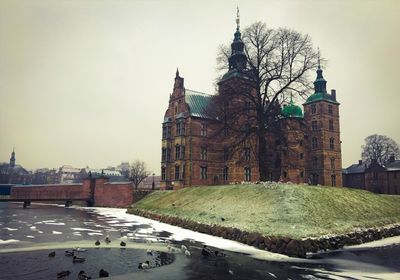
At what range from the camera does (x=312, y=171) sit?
5972 centimetres

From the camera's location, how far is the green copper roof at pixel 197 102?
4800 cm

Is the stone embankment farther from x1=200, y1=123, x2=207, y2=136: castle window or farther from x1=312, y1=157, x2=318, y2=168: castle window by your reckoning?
x1=312, y1=157, x2=318, y2=168: castle window

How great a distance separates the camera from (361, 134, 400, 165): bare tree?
7719 cm

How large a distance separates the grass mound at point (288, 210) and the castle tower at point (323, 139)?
28968mm

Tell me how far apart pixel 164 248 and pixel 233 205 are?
981 cm

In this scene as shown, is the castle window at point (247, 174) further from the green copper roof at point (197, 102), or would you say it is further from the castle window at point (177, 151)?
the castle window at point (177, 151)

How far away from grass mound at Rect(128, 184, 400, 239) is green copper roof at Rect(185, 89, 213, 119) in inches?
732

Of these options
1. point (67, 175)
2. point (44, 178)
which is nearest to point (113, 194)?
point (44, 178)

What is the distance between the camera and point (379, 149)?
A: 257 feet

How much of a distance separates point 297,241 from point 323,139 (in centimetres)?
4792

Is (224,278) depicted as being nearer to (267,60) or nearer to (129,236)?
(129,236)

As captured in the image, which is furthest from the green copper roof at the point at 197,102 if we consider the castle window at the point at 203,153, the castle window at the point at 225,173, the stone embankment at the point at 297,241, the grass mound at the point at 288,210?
the stone embankment at the point at 297,241

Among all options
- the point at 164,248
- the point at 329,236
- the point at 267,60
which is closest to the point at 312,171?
the point at 267,60

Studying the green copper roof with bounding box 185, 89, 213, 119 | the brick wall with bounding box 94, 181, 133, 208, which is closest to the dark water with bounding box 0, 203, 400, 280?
the green copper roof with bounding box 185, 89, 213, 119
